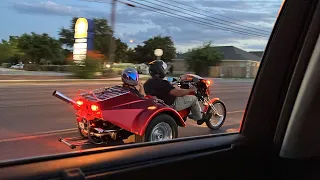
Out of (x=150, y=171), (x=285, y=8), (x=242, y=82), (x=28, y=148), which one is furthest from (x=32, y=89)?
(x=285, y=8)

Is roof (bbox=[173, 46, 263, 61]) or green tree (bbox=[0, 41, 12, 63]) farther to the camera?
roof (bbox=[173, 46, 263, 61])

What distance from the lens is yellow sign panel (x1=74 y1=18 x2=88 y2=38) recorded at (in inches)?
94.8

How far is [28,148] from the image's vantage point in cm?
258

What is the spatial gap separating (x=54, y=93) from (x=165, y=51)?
1035 mm

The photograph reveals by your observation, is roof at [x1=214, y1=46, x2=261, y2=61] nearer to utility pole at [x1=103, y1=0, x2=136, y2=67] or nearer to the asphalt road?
the asphalt road

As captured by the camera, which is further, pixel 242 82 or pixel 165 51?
pixel 242 82

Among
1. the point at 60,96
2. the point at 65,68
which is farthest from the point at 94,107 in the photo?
the point at 65,68

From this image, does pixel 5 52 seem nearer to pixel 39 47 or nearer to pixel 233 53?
pixel 39 47

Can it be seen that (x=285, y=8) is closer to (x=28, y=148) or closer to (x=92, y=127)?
(x=28, y=148)

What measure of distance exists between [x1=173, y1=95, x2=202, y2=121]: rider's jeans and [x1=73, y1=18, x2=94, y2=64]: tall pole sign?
11.7 ft

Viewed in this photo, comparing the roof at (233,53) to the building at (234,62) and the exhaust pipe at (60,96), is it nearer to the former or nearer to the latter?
the building at (234,62)

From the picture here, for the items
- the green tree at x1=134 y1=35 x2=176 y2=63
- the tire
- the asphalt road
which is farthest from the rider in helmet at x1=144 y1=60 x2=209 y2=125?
the green tree at x1=134 y1=35 x2=176 y2=63

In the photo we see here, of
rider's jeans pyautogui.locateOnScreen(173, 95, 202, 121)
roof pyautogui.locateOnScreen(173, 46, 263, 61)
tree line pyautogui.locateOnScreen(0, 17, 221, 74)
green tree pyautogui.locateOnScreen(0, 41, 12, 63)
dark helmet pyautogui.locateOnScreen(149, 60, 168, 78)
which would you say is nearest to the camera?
green tree pyautogui.locateOnScreen(0, 41, 12, 63)

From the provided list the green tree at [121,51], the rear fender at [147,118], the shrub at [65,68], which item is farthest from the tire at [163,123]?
the shrub at [65,68]
